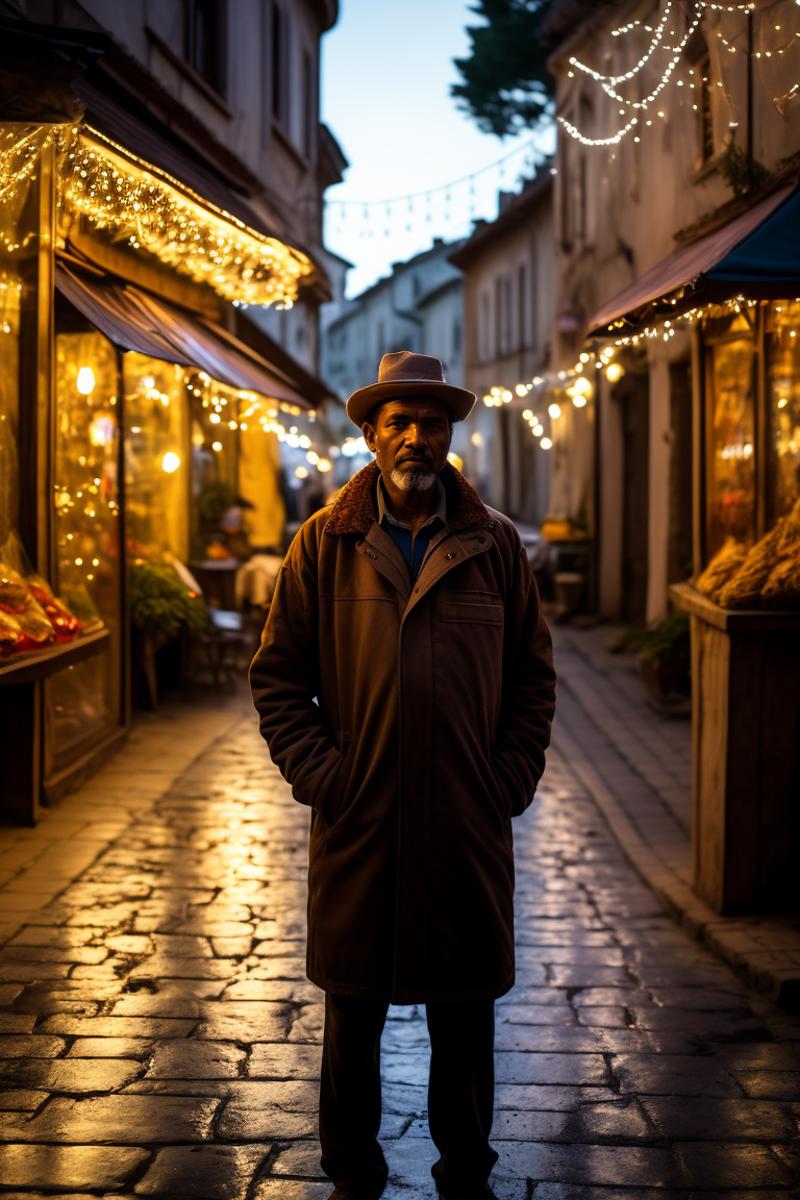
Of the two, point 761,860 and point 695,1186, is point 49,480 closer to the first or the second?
point 761,860

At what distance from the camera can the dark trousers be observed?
3986 mm

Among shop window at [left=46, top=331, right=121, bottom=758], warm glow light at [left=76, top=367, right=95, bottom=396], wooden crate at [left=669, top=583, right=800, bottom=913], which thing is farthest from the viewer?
warm glow light at [left=76, top=367, right=95, bottom=396]

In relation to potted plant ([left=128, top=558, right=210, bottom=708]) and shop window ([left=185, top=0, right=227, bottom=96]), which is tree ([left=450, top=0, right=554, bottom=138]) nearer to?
shop window ([left=185, top=0, right=227, bottom=96])

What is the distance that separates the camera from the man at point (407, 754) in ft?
12.8

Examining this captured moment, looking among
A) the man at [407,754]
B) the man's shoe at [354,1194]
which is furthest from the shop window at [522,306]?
the man's shoe at [354,1194]

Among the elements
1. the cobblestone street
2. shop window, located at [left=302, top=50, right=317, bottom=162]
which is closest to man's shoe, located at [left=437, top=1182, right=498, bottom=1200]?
the cobblestone street

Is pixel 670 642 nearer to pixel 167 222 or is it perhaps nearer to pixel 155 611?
pixel 155 611

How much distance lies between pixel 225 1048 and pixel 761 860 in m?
2.73

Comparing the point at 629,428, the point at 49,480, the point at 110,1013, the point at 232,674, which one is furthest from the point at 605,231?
the point at 110,1013

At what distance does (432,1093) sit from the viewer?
4.06 meters

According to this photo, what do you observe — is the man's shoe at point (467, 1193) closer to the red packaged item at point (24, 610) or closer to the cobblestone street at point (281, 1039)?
the cobblestone street at point (281, 1039)

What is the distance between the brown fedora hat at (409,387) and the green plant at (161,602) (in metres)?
8.09

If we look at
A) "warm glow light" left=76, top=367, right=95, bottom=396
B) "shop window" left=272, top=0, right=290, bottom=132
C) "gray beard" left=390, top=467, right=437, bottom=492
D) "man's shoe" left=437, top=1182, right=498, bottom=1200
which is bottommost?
"man's shoe" left=437, top=1182, right=498, bottom=1200

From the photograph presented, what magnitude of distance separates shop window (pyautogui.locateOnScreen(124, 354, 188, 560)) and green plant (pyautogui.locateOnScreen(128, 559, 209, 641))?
0.33m
